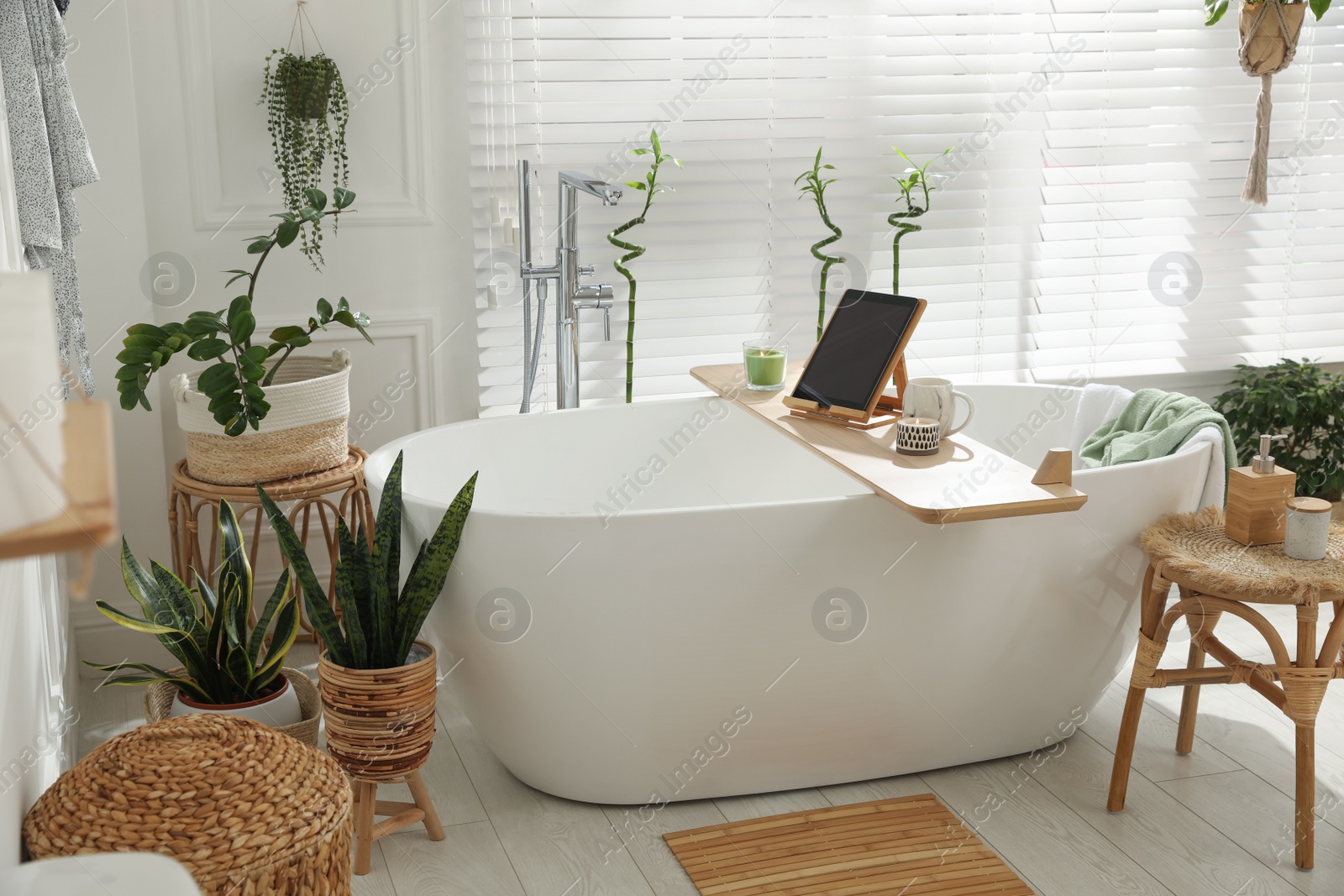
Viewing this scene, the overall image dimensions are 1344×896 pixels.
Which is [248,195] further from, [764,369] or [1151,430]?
[1151,430]

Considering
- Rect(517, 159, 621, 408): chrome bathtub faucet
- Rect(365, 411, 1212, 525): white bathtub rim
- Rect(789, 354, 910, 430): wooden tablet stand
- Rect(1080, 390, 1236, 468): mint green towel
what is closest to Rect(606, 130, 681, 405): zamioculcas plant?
Rect(517, 159, 621, 408): chrome bathtub faucet

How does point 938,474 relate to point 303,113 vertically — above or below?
below

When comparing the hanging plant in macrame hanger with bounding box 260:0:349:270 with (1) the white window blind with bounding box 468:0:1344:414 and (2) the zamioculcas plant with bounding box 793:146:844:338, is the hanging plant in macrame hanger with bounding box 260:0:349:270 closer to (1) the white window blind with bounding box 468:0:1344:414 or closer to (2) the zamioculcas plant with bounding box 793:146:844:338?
(1) the white window blind with bounding box 468:0:1344:414

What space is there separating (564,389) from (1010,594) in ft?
3.99

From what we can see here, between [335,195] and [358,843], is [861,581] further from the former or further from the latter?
[335,195]

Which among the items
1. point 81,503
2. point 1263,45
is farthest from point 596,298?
point 81,503

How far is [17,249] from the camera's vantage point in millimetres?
1790

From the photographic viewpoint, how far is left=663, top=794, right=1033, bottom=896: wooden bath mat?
2.05 m

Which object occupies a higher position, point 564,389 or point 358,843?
point 564,389

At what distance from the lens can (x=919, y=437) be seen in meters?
2.25

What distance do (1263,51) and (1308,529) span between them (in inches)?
68.5

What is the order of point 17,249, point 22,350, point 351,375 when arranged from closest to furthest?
point 22,350, point 17,249, point 351,375

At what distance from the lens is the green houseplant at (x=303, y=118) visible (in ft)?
9.23

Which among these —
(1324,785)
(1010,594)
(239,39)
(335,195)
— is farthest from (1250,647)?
(239,39)
